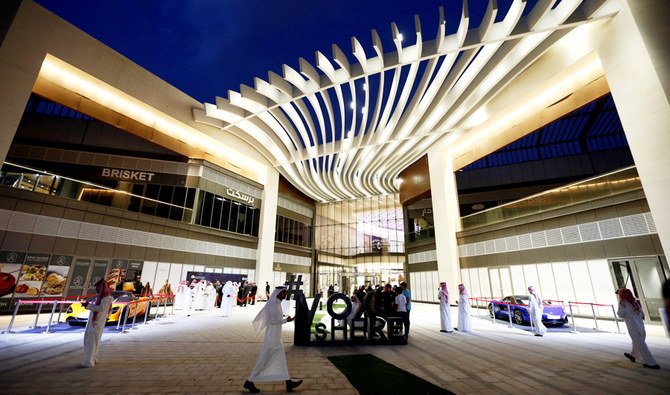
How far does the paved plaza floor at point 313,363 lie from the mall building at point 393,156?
5858 millimetres

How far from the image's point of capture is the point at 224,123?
1942 centimetres

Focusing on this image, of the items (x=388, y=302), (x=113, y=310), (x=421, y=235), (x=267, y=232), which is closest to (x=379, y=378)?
(x=388, y=302)

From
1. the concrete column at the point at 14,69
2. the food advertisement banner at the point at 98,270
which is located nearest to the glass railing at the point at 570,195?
the food advertisement banner at the point at 98,270

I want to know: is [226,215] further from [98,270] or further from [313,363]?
[313,363]

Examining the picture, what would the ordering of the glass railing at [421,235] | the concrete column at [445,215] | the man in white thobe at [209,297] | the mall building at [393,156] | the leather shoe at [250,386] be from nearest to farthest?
the leather shoe at [250,386], the mall building at [393,156], the man in white thobe at [209,297], the concrete column at [445,215], the glass railing at [421,235]

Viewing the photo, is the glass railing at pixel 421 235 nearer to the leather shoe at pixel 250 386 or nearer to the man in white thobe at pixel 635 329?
the man in white thobe at pixel 635 329

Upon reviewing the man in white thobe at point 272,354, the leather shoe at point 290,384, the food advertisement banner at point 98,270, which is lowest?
the leather shoe at point 290,384

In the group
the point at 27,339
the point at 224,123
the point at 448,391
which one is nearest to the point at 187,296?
the point at 27,339

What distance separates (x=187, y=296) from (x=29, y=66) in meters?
12.3

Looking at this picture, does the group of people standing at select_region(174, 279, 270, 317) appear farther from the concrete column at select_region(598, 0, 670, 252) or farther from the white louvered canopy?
the concrete column at select_region(598, 0, 670, 252)

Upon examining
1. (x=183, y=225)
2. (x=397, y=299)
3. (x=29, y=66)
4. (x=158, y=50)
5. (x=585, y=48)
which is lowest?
(x=397, y=299)

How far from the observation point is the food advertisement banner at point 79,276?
14.3 metres

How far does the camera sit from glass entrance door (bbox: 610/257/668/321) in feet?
37.5

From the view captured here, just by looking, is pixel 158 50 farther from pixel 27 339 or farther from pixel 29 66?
pixel 27 339
